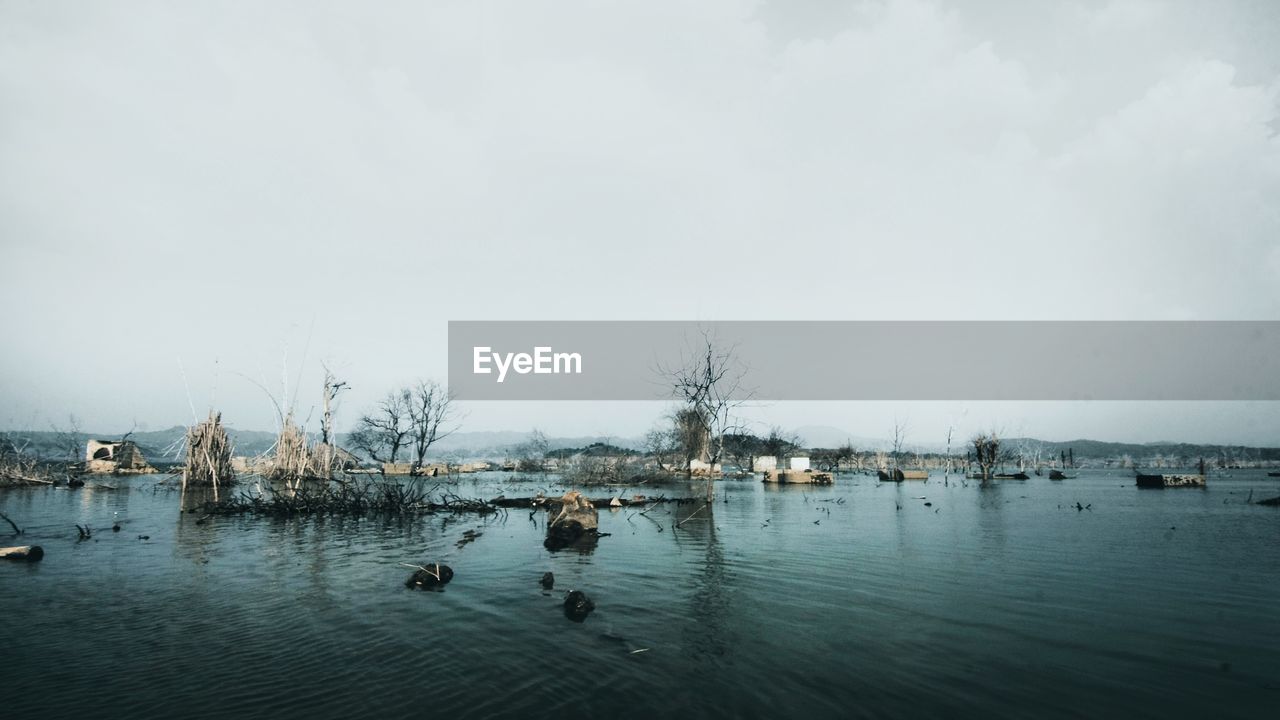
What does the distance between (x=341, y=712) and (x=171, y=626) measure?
15.9 feet

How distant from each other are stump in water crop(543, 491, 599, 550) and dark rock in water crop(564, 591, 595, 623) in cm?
697

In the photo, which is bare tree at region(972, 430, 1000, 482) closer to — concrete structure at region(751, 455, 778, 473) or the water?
concrete structure at region(751, 455, 778, 473)

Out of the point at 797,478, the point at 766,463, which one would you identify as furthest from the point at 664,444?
the point at 797,478

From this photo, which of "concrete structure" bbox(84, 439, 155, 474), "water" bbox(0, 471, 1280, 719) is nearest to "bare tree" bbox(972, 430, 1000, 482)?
"water" bbox(0, 471, 1280, 719)

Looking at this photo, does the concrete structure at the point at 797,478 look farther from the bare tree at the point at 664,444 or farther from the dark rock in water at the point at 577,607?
the dark rock in water at the point at 577,607

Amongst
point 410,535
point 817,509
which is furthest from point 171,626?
point 817,509

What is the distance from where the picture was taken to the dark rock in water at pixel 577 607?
29.4ft

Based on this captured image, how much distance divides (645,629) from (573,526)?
915cm

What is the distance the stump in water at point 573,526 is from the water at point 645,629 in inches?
25.5

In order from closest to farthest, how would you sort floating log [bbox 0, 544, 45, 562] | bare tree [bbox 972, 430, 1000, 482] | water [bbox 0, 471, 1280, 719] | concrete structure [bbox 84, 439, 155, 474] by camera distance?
water [bbox 0, 471, 1280, 719]
floating log [bbox 0, 544, 45, 562]
concrete structure [bbox 84, 439, 155, 474]
bare tree [bbox 972, 430, 1000, 482]

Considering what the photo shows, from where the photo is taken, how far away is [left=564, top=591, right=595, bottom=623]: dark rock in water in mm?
8961

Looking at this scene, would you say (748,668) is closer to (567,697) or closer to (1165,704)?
(567,697)

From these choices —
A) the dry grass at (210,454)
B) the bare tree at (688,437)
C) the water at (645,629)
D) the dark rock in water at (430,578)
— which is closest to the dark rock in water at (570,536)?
the water at (645,629)

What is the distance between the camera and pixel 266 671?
6.68 metres
